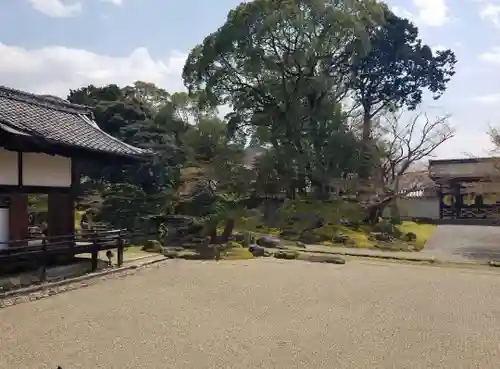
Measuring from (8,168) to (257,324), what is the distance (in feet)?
20.2

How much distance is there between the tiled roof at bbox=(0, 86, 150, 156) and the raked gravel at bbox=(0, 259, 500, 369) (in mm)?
3132

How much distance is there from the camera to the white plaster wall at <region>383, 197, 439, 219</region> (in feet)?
110

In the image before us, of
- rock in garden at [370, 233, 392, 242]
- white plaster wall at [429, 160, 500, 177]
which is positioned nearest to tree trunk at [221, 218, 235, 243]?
rock in garden at [370, 233, 392, 242]

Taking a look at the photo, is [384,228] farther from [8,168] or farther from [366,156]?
[8,168]

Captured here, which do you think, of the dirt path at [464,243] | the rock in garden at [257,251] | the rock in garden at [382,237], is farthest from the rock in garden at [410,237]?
the rock in garden at [257,251]

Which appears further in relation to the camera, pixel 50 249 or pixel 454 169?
pixel 454 169

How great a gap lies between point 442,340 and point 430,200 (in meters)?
29.3

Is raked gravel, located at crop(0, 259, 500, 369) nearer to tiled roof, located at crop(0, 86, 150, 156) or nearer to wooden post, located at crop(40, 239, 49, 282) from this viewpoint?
wooden post, located at crop(40, 239, 49, 282)

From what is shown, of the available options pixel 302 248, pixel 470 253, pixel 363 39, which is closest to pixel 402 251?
pixel 470 253

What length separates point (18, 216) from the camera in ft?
33.2

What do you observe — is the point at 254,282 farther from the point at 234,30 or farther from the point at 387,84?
the point at 387,84

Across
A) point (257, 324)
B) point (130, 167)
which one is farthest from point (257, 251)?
point (130, 167)

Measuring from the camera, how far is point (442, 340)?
20.8ft

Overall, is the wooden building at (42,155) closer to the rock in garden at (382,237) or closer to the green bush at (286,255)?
the green bush at (286,255)
